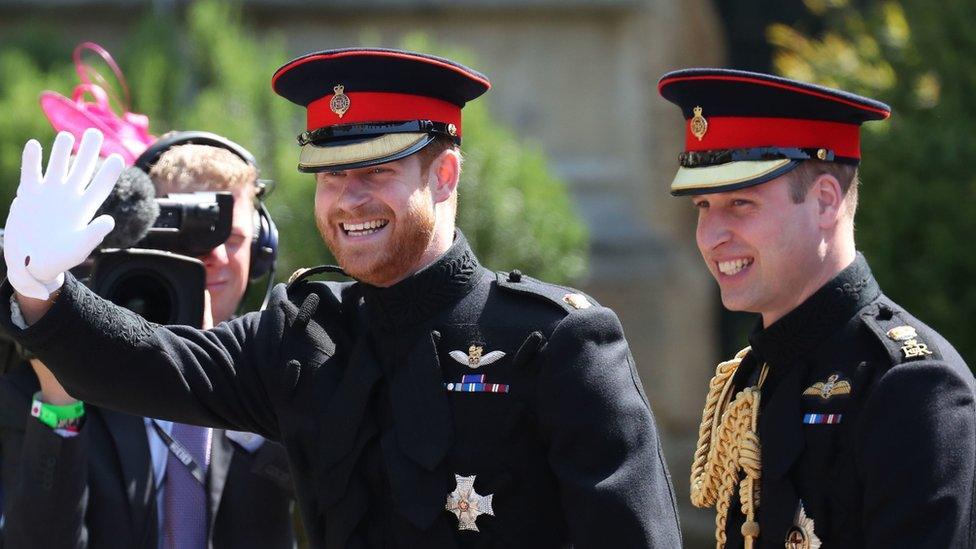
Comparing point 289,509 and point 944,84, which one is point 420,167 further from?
point 944,84

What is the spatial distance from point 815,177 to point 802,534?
28.4 inches

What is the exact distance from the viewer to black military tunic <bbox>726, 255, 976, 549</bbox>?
9.58 ft

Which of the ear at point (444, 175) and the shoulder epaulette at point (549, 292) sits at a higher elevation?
the ear at point (444, 175)

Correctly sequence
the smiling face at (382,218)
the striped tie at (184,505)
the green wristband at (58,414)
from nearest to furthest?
the smiling face at (382,218) → the green wristband at (58,414) → the striped tie at (184,505)

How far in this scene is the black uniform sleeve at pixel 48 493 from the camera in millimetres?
3693

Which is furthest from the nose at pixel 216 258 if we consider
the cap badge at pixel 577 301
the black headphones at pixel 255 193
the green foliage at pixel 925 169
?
the green foliage at pixel 925 169

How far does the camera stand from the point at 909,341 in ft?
10.2

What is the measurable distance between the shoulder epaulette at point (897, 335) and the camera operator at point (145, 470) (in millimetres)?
1491

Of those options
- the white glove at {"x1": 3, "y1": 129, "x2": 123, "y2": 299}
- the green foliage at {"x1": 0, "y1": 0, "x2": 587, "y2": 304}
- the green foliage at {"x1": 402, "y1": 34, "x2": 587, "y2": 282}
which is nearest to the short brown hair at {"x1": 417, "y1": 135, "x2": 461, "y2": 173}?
the white glove at {"x1": 3, "y1": 129, "x2": 123, "y2": 299}

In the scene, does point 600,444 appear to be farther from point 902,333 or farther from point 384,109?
point 384,109

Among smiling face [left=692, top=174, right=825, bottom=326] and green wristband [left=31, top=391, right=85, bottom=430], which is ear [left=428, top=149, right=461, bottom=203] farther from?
green wristband [left=31, top=391, right=85, bottom=430]

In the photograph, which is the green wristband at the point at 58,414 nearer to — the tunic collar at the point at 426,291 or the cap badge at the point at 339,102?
the tunic collar at the point at 426,291

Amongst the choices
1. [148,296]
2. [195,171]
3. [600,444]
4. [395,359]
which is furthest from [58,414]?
[600,444]

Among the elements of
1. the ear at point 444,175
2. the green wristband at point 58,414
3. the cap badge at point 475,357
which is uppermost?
the ear at point 444,175
